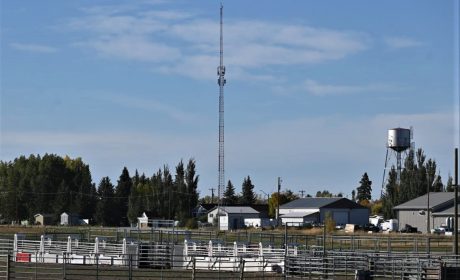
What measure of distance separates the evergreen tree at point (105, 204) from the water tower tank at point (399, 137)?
43528mm

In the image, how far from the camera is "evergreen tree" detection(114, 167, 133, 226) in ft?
486

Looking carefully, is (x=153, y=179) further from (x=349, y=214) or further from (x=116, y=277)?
(x=116, y=277)

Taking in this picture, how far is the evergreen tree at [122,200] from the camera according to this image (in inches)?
5827

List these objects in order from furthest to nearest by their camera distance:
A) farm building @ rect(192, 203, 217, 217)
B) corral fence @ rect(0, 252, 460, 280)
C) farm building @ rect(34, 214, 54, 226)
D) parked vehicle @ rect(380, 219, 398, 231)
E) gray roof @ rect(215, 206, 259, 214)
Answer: farm building @ rect(192, 203, 217, 217)
farm building @ rect(34, 214, 54, 226)
gray roof @ rect(215, 206, 259, 214)
parked vehicle @ rect(380, 219, 398, 231)
corral fence @ rect(0, 252, 460, 280)

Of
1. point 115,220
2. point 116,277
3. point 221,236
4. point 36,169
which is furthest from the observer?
point 36,169

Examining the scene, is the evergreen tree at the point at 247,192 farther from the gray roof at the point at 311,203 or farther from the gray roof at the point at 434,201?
the gray roof at the point at 434,201

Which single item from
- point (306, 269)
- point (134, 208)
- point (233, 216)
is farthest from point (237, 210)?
point (306, 269)

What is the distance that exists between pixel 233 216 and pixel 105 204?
78.1 ft

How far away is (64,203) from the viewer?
497 ft

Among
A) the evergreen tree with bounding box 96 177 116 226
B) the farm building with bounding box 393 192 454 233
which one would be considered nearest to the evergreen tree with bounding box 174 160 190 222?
the evergreen tree with bounding box 96 177 116 226

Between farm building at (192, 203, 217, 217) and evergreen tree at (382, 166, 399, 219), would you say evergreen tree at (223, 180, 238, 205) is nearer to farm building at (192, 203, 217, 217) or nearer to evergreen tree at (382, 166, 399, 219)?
farm building at (192, 203, 217, 217)

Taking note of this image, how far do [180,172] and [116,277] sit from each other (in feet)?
375

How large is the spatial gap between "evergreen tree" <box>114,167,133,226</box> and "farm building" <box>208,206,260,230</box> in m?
14.5

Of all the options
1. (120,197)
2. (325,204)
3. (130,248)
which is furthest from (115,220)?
(130,248)
